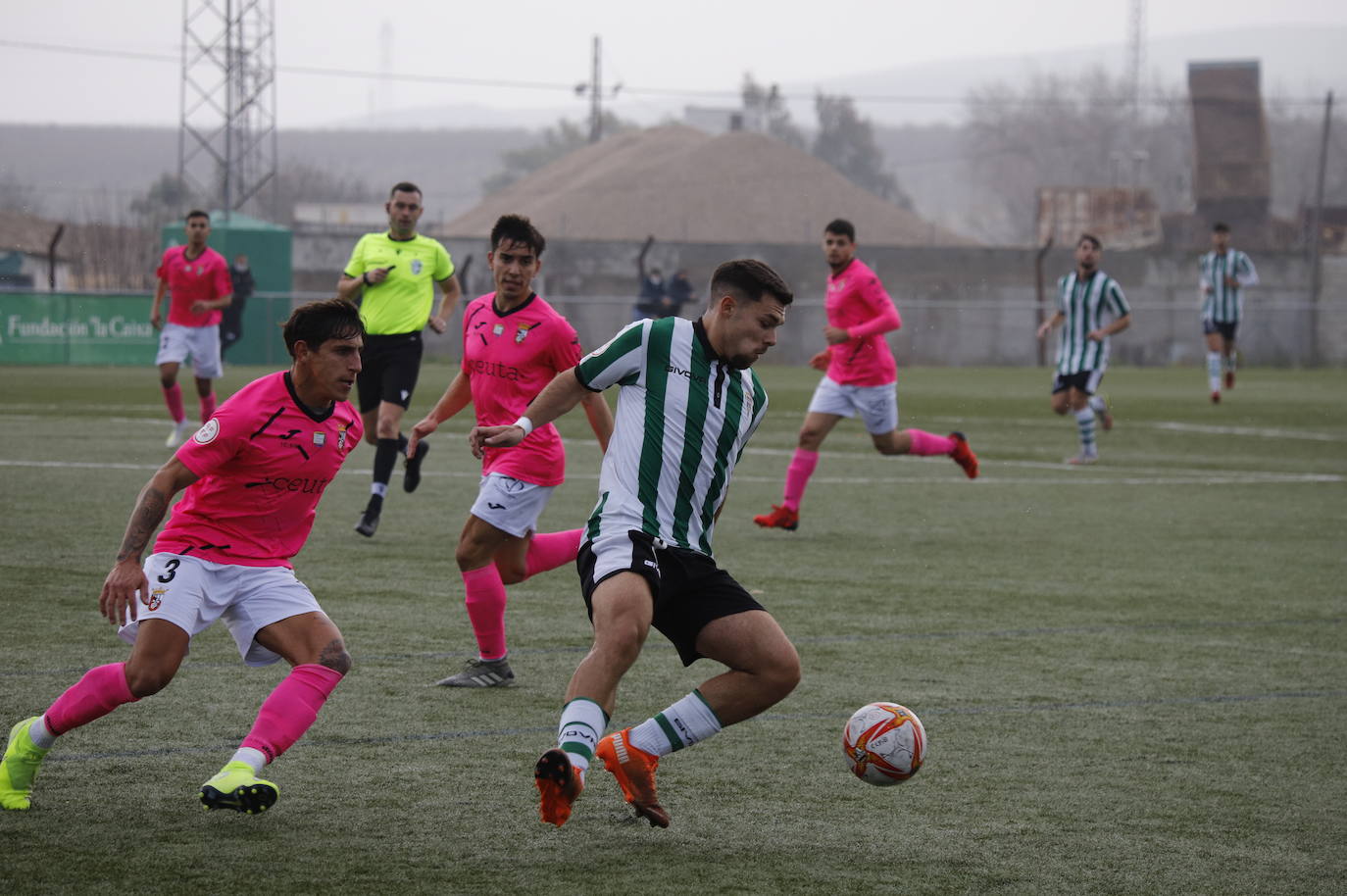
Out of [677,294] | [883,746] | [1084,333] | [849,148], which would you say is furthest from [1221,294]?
[849,148]

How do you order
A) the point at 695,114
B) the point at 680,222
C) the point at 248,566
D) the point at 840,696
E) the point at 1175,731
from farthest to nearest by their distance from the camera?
the point at 695,114 → the point at 680,222 → the point at 840,696 → the point at 1175,731 → the point at 248,566

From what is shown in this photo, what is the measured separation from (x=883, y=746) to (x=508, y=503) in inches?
91.7

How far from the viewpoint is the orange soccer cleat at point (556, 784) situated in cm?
419

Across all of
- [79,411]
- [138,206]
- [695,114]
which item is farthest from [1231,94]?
[695,114]

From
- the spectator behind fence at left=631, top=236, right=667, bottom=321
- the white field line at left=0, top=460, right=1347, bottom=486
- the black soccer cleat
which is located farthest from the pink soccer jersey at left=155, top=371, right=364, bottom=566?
the spectator behind fence at left=631, top=236, right=667, bottom=321

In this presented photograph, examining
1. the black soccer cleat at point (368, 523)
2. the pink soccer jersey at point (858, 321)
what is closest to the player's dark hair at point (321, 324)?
the black soccer cleat at point (368, 523)

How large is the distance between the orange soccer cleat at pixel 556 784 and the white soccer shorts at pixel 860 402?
8024mm

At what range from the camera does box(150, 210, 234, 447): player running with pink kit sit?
54.1 ft

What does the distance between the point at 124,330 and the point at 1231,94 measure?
49.1m

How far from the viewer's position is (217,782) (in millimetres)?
4477

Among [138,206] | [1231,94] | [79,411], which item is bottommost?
[79,411]

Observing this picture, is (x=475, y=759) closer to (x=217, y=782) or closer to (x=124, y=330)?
(x=217, y=782)

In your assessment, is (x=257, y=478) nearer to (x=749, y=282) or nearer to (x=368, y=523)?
(x=749, y=282)

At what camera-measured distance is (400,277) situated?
1214cm
